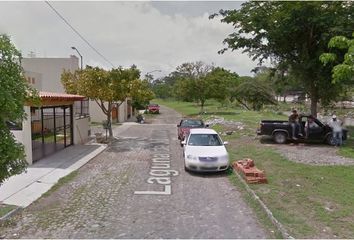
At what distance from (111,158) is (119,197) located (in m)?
5.99

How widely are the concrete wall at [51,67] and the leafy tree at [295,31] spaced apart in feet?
64.0

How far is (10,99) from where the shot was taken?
17.6ft

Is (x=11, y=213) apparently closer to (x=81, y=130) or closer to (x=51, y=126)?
(x=51, y=126)

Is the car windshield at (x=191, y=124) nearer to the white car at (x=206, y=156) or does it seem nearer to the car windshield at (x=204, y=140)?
the car windshield at (x=204, y=140)

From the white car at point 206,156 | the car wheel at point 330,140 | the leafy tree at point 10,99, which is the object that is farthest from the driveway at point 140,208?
the car wheel at point 330,140

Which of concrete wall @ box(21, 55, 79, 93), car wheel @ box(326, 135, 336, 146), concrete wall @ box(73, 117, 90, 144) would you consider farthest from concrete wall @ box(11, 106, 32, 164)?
concrete wall @ box(21, 55, 79, 93)

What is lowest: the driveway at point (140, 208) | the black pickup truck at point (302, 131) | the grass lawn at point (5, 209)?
the driveway at point (140, 208)

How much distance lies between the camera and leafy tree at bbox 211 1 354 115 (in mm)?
17031

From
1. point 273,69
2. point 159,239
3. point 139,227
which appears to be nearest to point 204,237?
point 159,239

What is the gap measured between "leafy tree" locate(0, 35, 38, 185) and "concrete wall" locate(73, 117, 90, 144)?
1235cm

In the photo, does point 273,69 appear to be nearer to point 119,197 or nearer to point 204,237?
point 119,197

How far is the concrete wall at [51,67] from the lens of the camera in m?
35.1

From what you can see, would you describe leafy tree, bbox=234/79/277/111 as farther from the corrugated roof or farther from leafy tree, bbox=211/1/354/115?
the corrugated roof

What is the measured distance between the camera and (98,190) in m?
9.27
